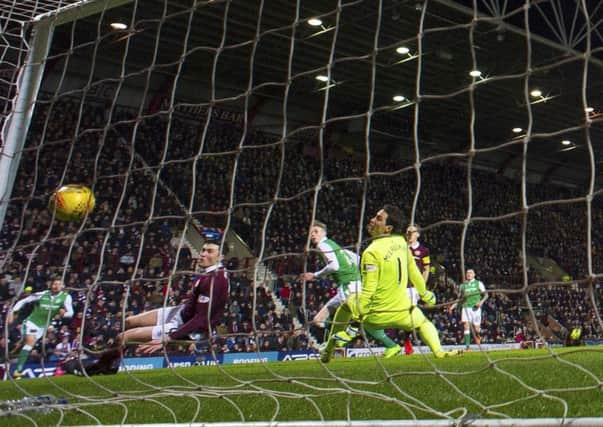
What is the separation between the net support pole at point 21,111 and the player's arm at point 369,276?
2.99 meters

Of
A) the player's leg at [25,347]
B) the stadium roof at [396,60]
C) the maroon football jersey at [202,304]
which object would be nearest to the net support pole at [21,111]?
the maroon football jersey at [202,304]

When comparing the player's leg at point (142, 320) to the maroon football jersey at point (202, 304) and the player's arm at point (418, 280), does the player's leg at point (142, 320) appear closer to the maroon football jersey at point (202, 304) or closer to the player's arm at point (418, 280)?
the maroon football jersey at point (202, 304)

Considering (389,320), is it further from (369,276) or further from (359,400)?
(359,400)

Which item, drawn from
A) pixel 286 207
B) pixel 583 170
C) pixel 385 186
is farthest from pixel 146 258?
pixel 583 170

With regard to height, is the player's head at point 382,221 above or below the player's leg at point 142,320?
above

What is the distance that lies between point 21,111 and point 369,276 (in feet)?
10.1

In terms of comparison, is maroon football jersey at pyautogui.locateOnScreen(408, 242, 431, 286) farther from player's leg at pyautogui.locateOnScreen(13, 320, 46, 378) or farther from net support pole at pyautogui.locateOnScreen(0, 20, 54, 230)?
net support pole at pyautogui.locateOnScreen(0, 20, 54, 230)

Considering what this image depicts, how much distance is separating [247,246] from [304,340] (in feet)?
9.00

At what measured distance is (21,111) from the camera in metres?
4.18

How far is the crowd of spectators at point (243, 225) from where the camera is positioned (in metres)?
10.9

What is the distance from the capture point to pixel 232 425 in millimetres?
2268

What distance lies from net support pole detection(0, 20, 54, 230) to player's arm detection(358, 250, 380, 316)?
299 centimetres

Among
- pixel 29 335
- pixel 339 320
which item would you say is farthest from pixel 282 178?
pixel 339 320

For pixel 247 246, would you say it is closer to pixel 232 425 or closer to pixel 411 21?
pixel 411 21
